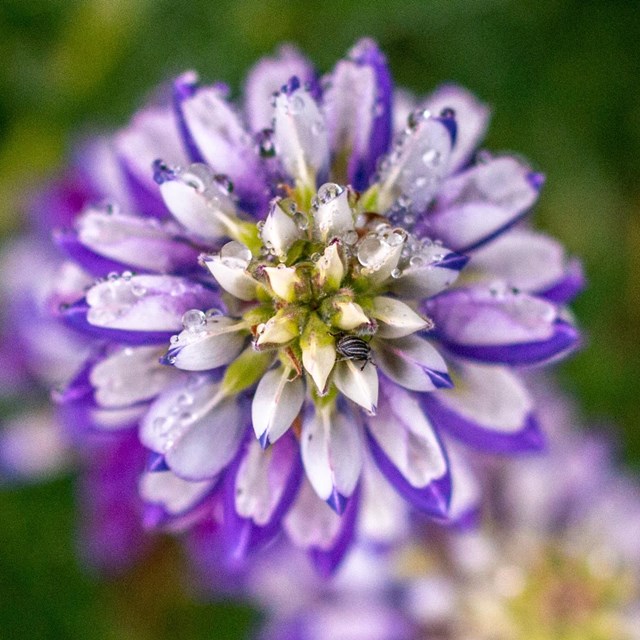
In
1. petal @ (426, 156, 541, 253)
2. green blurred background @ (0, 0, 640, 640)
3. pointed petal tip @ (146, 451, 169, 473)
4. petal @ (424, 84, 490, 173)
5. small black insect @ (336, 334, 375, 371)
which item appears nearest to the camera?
small black insect @ (336, 334, 375, 371)

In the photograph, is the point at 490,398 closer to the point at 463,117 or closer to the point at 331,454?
the point at 331,454

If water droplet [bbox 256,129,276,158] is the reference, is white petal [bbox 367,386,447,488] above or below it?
below

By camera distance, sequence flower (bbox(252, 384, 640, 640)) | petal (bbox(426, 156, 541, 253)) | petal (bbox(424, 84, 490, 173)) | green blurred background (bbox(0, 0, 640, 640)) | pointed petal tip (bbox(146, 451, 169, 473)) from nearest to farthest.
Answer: pointed petal tip (bbox(146, 451, 169, 473)) → petal (bbox(426, 156, 541, 253)) → petal (bbox(424, 84, 490, 173)) → flower (bbox(252, 384, 640, 640)) → green blurred background (bbox(0, 0, 640, 640))

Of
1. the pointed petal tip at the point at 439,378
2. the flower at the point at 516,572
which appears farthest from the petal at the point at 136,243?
the flower at the point at 516,572

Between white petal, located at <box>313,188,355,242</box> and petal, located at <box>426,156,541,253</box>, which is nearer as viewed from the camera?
white petal, located at <box>313,188,355,242</box>

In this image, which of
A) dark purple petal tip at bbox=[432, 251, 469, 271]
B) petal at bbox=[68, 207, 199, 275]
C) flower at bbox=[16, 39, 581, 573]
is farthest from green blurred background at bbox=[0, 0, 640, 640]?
dark purple petal tip at bbox=[432, 251, 469, 271]

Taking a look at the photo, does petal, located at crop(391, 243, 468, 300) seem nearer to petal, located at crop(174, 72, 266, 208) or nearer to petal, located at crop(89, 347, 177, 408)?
petal, located at crop(174, 72, 266, 208)

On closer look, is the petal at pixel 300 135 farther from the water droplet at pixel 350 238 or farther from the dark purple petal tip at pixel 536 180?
the dark purple petal tip at pixel 536 180
